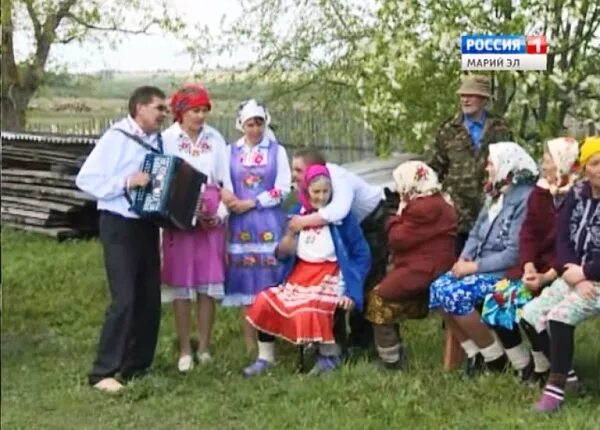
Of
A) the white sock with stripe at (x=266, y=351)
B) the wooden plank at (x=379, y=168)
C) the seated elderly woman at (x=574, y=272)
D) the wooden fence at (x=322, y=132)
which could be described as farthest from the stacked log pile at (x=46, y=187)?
the seated elderly woman at (x=574, y=272)

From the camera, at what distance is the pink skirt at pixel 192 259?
23.6 ft

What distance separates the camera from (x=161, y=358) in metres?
7.48

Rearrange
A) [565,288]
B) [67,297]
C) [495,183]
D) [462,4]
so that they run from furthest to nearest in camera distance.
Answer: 1. [67,297]
2. [462,4]
3. [495,183]
4. [565,288]

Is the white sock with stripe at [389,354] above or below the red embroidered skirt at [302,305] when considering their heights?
below

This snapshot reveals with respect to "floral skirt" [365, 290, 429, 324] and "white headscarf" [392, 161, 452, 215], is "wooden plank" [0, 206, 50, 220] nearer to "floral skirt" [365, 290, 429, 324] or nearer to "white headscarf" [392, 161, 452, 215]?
"floral skirt" [365, 290, 429, 324]

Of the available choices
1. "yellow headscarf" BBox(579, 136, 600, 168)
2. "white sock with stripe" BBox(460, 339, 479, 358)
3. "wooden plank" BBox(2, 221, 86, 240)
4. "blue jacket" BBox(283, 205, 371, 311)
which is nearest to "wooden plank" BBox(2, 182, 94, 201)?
"wooden plank" BBox(2, 221, 86, 240)

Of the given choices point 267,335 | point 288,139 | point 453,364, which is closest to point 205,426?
point 267,335

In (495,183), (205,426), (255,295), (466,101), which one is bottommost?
(205,426)

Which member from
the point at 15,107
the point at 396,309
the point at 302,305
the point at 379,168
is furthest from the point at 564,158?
the point at 15,107

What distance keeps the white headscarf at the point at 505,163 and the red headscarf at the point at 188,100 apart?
174 centimetres

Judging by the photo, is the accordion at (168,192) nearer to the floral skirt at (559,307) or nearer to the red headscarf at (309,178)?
the red headscarf at (309,178)

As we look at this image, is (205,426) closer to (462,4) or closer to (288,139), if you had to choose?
(462,4)

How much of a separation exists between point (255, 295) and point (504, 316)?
1.65 metres

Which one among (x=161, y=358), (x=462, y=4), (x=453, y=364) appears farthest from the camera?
(x=462, y=4)
